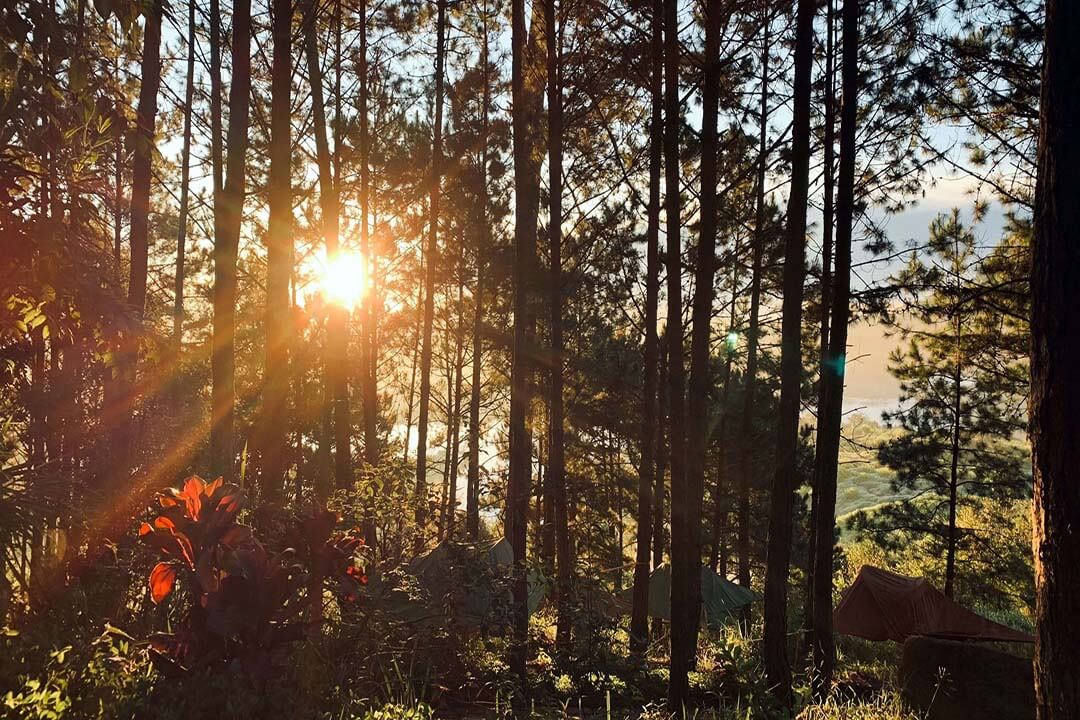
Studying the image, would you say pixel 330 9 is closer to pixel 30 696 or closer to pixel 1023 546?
pixel 30 696

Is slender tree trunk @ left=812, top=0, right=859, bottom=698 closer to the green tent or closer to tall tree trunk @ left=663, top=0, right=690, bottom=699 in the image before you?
tall tree trunk @ left=663, top=0, right=690, bottom=699

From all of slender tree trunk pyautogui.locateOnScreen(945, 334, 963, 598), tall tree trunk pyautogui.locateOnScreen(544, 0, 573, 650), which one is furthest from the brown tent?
tall tree trunk pyautogui.locateOnScreen(544, 0, 573, 650)

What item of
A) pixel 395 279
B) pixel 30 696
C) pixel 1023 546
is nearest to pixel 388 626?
Result: pixel 30 696

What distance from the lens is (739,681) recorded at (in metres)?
8.52

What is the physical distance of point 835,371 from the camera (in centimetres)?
1038

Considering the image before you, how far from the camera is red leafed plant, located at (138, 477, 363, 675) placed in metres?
4.66

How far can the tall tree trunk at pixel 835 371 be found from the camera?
1010 centimetres

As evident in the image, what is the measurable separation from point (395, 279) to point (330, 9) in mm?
9581

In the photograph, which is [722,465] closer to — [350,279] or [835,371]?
[835,371]

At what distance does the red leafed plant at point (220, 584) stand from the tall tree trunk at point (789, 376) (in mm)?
5122

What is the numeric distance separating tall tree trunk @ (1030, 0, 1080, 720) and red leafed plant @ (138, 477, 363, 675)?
13.5 ft

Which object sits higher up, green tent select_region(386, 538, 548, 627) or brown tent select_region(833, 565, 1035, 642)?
green tent select_region(386, 538, 548, 627)

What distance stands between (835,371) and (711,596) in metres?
11.0

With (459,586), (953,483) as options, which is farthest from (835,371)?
(953,483)
